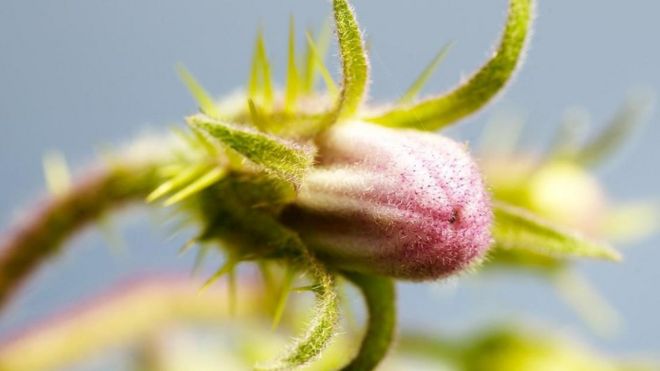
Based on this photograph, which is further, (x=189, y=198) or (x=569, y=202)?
(x=569, y=202)

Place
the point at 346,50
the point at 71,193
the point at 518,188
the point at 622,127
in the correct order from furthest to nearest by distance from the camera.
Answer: the point at 518,188 → the point at 622,127 → the point at 71,193 → the point at 346,50

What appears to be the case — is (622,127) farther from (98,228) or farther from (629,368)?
(98,228)

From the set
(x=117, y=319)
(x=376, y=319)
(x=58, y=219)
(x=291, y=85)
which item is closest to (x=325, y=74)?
(x=291, y=85)

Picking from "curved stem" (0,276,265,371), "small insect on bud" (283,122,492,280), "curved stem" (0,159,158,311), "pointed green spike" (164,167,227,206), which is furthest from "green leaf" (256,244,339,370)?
"curved stem" (0,276,265,371)

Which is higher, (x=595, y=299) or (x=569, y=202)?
(x=569, y=202)

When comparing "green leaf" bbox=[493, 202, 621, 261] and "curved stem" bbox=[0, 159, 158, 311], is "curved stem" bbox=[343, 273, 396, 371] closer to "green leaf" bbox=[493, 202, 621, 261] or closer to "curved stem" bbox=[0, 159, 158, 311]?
"green leaf" bbox=[493, 202, 621, 261]

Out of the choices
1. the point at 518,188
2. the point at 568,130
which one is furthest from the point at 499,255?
the point at 568,130

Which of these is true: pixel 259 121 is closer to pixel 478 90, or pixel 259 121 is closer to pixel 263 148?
pixel 263 148
